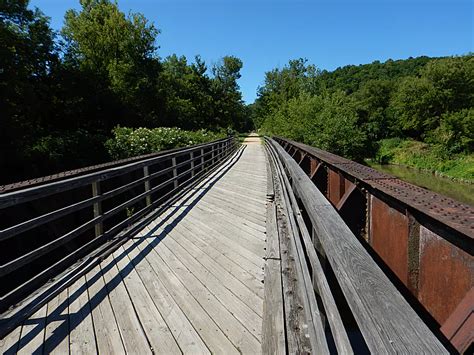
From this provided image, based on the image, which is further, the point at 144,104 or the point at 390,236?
the point at 144,104

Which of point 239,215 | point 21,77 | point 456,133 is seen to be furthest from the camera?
point 456,133

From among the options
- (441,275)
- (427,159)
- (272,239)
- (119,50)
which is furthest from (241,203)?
(427,159)

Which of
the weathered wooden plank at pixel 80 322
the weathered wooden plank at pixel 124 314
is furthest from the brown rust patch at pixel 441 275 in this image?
the weathered wooden plank at pixel 80 322

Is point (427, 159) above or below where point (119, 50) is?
below

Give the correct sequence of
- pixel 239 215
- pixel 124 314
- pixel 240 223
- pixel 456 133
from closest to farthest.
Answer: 1. pixel 124 314
2. pixel 240 223
3. pixel 239 215
4. pixel 456 133

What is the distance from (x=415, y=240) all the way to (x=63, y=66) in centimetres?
3232

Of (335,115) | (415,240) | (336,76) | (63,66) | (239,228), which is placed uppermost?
(336,76)

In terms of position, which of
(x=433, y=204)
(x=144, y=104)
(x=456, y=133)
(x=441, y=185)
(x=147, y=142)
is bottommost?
(x=441, y=185)

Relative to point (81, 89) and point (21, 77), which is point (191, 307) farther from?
point (81, 89)

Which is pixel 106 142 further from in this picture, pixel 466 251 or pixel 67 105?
A: pixel 466 251

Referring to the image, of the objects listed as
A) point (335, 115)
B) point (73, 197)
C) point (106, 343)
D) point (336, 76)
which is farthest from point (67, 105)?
point (336, 76)

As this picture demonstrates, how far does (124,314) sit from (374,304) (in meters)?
2.44

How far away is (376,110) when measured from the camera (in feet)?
224

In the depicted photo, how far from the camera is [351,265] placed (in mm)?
1472
